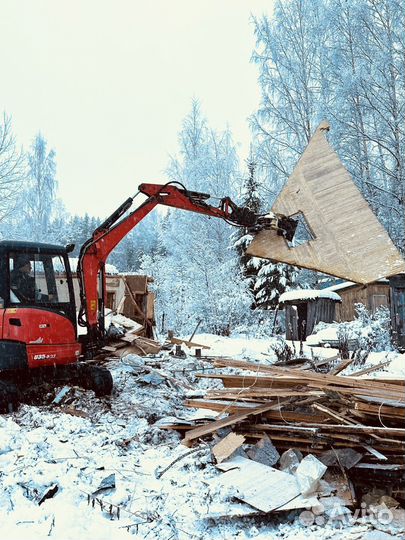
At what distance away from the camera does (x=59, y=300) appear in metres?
7.95

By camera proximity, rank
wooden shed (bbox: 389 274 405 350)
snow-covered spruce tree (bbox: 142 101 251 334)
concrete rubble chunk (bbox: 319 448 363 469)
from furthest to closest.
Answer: snow-covered spruce tree (bbox: 142 101 251 334), wooden shed (bbox: 389 274 405 350), concrete rubble chunk (bbox: 319 448 363 469)

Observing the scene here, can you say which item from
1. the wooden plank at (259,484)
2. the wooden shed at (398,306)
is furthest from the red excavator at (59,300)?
the wooden shed at (398,306)

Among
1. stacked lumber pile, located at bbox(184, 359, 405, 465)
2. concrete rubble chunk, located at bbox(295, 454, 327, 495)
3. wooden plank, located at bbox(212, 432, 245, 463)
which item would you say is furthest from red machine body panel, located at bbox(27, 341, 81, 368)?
concrete rubble chunk, located at bbox(295, 454, 327, 495)

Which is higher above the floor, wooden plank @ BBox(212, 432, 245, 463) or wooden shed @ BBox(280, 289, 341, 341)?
wooden shed @ BBox(280, 289, 341, 341)

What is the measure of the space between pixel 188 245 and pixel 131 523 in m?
21.5

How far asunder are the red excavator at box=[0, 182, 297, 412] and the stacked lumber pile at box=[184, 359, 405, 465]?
7.91 ft

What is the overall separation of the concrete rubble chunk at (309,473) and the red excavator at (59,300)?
3.39 meters

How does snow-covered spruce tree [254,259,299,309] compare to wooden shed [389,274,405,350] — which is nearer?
wooden shed [389,274,405,350]

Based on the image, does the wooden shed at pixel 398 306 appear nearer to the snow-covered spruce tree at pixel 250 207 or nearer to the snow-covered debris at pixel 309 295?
the snow-covered debris at pixel 309 295

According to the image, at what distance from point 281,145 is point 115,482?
703 inches

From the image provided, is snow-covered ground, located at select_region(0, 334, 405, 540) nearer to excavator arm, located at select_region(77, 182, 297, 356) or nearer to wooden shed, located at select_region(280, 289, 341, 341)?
excavator arm, located at select_region(77, 182, 297, 356)

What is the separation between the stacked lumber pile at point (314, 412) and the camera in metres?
4.50

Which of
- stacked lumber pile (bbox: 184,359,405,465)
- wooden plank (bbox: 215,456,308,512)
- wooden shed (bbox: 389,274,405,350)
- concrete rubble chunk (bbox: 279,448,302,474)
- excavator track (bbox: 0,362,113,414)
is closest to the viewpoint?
wooden plank (bbox: 215,456,308,512)

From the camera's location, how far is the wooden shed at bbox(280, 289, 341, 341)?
65.3 ft
